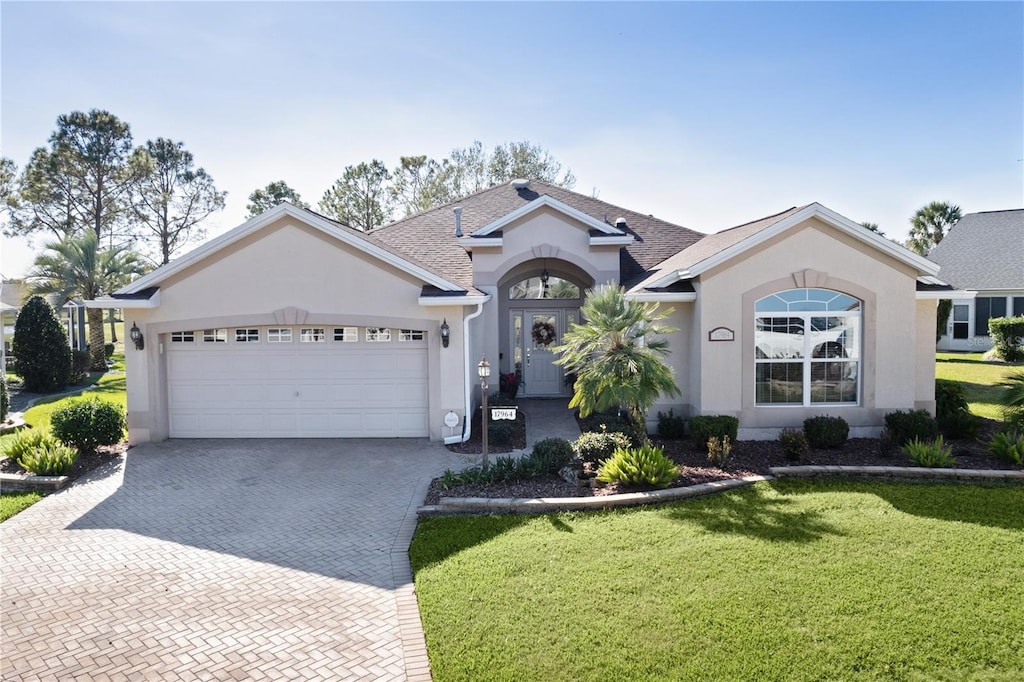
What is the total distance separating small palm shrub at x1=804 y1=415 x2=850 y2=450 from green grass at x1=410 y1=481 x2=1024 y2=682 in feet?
9.34

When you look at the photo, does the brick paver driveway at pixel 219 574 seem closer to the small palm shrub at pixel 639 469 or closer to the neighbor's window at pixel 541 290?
the small palm shrub at pixel 639 469

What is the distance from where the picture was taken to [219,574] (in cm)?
758

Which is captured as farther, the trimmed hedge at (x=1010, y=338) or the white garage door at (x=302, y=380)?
the trimmed hedge at (x=1010, y=338)

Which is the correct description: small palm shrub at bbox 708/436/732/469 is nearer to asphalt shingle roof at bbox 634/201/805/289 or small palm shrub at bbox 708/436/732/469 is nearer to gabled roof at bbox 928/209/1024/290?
asphalt shingle roof at bbox 634/201/805/289

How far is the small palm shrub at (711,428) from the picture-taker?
487 inches

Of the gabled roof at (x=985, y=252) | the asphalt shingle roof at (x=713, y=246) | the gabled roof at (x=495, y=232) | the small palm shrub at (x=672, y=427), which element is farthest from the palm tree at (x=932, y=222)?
the small palm shrub at (x=672, y=427)

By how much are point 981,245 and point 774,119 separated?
22388mm

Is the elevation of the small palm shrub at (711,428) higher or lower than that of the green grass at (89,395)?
higher

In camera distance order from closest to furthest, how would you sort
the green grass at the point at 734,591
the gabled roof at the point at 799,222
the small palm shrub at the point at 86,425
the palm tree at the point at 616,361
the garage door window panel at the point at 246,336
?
1. the green grass at the point at 734,591
2. the palm tree at the point at 616,361
3. the small palm shrub at the point at 86,425
4. the gabled roof at the point at 799,222
5. the garage door window panel at the point at 246,336

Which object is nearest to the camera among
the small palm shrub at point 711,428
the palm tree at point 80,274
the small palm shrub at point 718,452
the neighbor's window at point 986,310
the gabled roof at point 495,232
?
the small palm shrub at point 718,452

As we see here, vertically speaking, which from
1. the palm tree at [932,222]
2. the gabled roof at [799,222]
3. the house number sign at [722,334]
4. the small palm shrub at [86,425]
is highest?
the palm tree at [932,222]

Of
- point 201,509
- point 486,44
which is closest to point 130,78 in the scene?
point 486,44

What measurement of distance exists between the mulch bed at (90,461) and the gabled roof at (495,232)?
771cm

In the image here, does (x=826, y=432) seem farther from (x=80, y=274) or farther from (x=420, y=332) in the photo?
(x=80, y=274)
